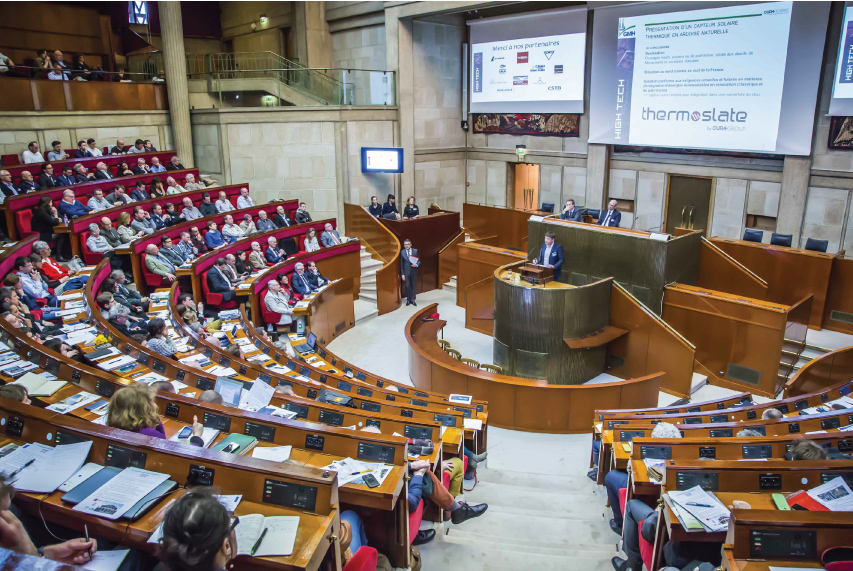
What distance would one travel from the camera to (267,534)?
257 centimetres

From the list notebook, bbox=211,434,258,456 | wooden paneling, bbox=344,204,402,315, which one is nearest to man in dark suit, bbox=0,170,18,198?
wooden paneling, bbox=344,204,402,315

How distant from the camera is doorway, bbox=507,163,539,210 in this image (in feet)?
54.5

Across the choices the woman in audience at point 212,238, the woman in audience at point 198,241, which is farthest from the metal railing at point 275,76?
the woman in audience at point 198,241

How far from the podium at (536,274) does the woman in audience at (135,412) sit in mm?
6566

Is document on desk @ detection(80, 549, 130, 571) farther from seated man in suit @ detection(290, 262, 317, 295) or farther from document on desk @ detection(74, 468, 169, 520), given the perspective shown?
seated man in suit @ detection(290, 262, 317, 295)

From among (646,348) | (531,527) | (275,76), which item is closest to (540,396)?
(646,348)

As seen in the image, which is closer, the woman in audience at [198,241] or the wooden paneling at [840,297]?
the wooden paneling at [840,297]

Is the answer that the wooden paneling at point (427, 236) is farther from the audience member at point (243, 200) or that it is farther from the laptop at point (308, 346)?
the laptop at point (308, 346)

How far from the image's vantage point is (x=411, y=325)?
375 inches

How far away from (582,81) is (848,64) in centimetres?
547

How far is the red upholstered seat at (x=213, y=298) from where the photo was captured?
8891mm

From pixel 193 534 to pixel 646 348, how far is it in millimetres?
8130

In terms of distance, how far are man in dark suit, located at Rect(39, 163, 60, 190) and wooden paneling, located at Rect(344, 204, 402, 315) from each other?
576cm

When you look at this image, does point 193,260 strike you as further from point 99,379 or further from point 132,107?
point 132,107
